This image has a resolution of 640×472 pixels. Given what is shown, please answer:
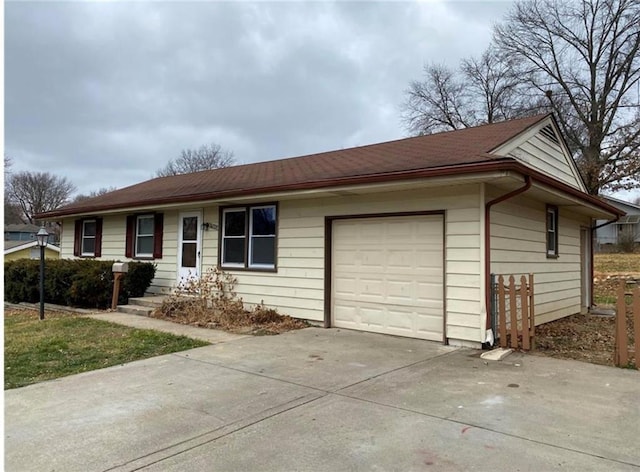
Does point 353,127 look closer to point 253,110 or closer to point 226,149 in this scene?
point 253,110

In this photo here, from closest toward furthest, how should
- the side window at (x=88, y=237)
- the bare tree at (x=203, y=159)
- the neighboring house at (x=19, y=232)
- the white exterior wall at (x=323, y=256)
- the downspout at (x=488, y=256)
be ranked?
the downspout at (x=488, y=256) < the white exterior wall at (x=323, y=256) < the side window at (x=88, y=237) < the bare tree at (x=203, y=159) < the neighboring house at (x=19, y=232)

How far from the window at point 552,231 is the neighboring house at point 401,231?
0.05 m

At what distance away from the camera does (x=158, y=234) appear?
11727mm

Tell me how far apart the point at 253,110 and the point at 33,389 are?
17.7 m

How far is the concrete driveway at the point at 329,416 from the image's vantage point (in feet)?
10.2

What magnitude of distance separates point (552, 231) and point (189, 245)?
8.14 m

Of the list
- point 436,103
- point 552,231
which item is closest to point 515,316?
point 552,231

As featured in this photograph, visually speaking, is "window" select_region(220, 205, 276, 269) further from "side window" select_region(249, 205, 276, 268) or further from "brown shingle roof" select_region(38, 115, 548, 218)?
"brown shingle roof" select_region(38, 115, 548, 218)

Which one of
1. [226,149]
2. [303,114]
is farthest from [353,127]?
[226,149]

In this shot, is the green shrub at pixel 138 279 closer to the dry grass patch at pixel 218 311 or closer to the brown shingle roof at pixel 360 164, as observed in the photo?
the dry grass patch at pixel 218 311

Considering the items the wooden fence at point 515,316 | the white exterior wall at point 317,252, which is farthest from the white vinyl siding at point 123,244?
the wooden fence at point 515,316

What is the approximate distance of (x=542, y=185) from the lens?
7.06m

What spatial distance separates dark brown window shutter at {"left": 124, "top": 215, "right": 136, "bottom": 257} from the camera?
40.8 feet

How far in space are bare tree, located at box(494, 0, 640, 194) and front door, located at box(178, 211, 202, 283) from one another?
18679mm
